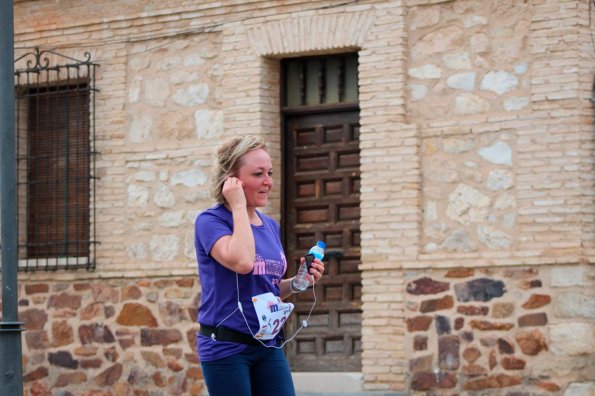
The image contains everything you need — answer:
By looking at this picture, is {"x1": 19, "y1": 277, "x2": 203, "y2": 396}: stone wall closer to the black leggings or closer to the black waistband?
the black leggings

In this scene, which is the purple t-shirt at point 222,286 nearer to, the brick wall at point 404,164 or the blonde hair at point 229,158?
the blonde hair at point 229,158

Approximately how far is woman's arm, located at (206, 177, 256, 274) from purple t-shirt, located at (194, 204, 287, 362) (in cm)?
6

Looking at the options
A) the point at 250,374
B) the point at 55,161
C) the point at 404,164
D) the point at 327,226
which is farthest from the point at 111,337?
the point at 250,374

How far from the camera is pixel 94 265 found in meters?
13.8

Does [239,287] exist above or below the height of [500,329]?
above

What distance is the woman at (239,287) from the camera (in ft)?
19.9

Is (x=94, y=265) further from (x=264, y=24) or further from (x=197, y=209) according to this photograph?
(x=264, y=24)

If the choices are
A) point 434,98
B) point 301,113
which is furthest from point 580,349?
point 301,113

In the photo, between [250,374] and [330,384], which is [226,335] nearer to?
[250,374]

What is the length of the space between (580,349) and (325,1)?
13.1 feet

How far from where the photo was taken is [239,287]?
6.15 m

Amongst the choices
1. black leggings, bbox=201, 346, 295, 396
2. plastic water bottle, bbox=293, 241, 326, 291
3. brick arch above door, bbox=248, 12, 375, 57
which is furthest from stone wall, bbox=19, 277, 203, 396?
black leggings, bbox=201, 346, 295, 396

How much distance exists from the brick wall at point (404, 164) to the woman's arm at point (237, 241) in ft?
18.1

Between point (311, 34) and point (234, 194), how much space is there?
6.62m
